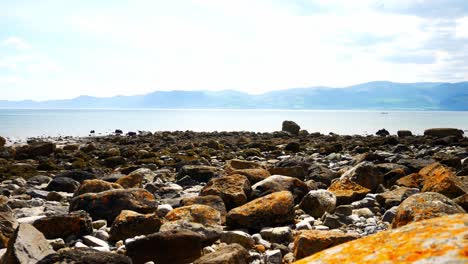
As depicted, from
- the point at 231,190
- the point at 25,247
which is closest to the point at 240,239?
the point at 231,190

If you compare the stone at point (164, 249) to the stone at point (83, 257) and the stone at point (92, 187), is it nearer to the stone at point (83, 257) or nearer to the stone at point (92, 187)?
the stone at point (83, 257)

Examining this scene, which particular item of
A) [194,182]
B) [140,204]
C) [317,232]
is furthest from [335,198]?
[194,182]

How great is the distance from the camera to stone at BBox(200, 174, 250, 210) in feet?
29.5

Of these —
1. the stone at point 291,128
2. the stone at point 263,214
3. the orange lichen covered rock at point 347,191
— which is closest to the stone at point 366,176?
the orange lichen covered rock at point 347,191

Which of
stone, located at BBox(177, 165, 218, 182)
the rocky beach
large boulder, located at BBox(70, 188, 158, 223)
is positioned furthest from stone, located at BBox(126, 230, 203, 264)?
stone, located at BBox(177, 165, 218, 182)

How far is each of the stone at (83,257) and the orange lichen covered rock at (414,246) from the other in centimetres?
265

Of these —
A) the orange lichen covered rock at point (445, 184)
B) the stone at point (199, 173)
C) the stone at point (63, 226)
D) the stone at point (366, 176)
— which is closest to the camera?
Answer: the stone at point (63, 226)

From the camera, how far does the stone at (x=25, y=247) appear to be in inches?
191

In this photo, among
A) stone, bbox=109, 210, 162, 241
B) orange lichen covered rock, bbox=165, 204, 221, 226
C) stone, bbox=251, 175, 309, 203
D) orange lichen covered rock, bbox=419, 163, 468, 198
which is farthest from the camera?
stone, bbox=251, 175, 309, 203

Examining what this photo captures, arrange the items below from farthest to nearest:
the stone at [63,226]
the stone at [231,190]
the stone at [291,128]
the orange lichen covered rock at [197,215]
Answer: the stone at [291,128]
the stone at [231,190]
the orange lichen covered rock at [197,215]
the stone at [63,226]

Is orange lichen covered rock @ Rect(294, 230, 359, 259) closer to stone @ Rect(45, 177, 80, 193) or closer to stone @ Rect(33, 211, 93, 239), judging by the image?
stone @ Rect(33, 211, 93, 239)

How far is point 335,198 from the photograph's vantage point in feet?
29.5

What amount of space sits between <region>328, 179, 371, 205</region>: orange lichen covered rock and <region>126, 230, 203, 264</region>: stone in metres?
4.62

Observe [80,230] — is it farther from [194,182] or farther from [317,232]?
[194,182]
